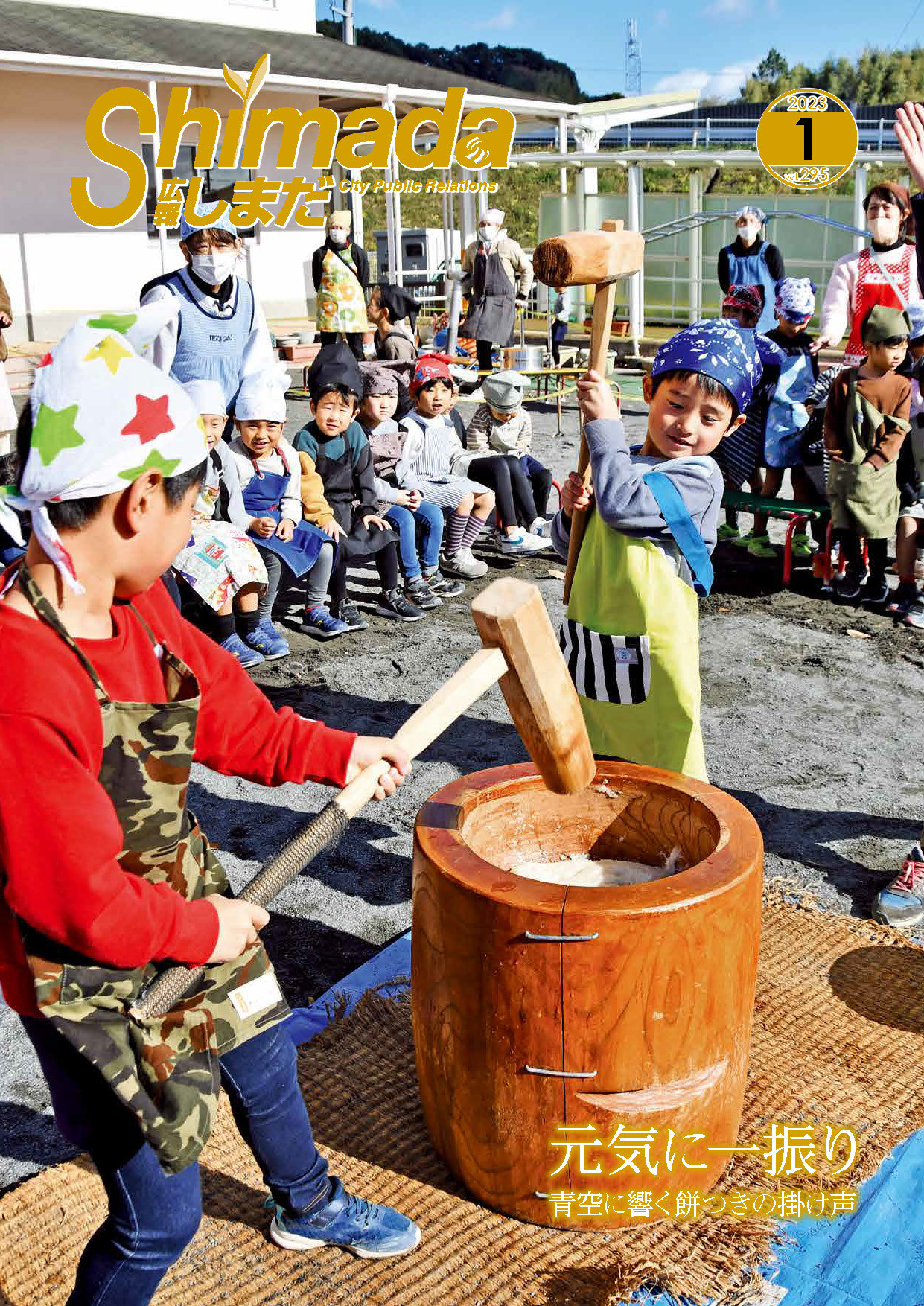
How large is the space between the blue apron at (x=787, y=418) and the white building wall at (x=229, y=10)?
43.9 ft

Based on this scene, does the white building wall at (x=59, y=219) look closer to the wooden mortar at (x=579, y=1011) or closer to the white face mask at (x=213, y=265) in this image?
the white face mask at (x=213, y=265)

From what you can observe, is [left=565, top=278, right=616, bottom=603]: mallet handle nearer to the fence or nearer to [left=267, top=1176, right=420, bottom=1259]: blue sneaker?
[left=267, top=1176, right=420, bottom=1259]: blue sneaker

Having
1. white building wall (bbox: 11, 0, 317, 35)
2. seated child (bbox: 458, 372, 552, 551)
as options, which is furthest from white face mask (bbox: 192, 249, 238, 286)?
white building wall (bbox: 11, 0, 317, 35)

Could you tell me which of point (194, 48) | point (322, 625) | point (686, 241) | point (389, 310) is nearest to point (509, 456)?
point (322, 625)

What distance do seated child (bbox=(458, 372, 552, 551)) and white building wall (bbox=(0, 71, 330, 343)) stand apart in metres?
8.61

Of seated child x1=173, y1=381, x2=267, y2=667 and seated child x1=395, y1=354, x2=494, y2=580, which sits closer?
seated child x1=173, y1=381, x2=267, y2=667

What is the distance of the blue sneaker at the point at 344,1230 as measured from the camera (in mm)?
2250

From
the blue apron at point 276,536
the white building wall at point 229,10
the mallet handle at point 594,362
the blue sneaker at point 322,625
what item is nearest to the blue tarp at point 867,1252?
the mallet handle at point 594,362

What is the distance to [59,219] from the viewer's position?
586 inches

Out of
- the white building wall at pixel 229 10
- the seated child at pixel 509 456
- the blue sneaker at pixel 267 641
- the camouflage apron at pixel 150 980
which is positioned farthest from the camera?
the white building wall at pixel 229 10

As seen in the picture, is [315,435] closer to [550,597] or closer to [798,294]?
[550,597]

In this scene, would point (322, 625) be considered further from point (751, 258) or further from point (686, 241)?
point (686, 241)

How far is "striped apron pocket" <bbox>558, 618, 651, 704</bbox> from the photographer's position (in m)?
2.97

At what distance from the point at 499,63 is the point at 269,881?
71.7 meters
